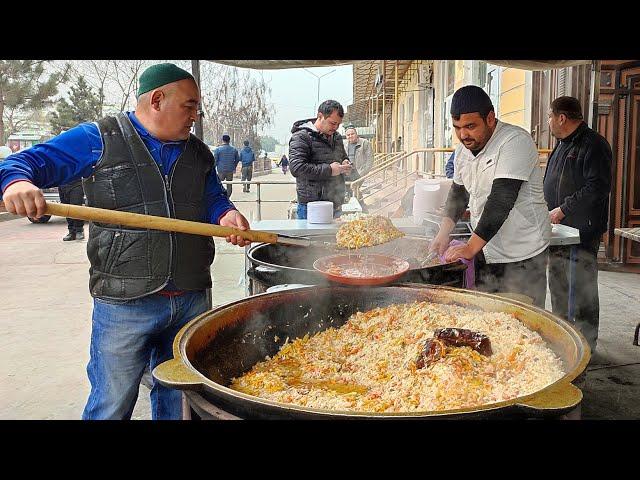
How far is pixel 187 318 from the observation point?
9.16 ft

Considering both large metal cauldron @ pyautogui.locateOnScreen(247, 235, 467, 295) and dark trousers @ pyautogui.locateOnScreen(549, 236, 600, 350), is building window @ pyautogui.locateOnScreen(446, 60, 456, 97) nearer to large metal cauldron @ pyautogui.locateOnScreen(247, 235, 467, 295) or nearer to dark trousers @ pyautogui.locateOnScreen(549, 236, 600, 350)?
dark trousers @ pyautogui.locateOnScreen(549, 236, 600, 350)

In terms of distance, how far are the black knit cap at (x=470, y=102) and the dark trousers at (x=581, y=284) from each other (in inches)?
77.4

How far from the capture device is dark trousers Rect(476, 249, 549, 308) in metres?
3.82

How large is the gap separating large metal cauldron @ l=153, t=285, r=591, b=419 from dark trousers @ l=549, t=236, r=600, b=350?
2660 mm

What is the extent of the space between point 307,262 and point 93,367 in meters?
1.59

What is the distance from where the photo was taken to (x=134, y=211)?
2582 mm

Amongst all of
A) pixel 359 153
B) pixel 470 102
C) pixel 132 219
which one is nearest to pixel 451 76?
pixel 359 153

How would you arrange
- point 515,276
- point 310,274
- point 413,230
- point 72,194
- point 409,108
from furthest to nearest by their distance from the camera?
point 409,108 → point 72,194 → point 413,230 → point 515,276 → point 310,274

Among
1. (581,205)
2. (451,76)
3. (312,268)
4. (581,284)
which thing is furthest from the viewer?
(451,76)

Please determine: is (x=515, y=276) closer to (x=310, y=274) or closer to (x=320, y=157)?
(x=310, y=274)

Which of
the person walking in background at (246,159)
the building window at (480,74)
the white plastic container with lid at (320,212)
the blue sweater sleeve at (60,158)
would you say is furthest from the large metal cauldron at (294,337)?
the person walking in background at (246,159)

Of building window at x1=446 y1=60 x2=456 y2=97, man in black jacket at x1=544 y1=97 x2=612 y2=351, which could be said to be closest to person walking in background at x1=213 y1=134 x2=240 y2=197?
building window at x1=446 y1=60 x2=456 y2=97

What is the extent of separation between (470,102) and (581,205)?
2348 mm

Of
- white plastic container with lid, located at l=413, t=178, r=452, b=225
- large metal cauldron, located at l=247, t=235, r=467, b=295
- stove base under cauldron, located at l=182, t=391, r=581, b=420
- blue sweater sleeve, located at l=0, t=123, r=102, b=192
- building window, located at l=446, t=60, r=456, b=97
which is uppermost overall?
building window, located at l=446, t=60, r=456, b=97
